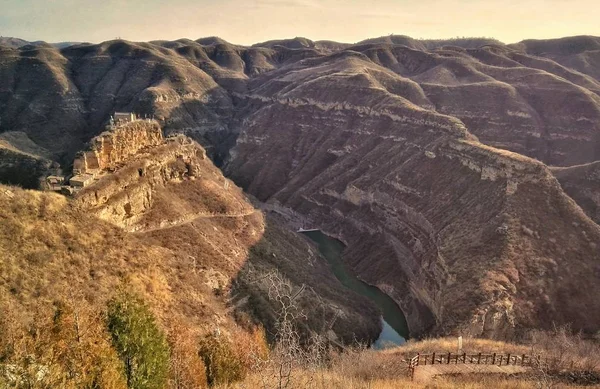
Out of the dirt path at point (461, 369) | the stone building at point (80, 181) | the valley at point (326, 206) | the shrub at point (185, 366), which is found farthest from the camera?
the stone building at point (80, 181)

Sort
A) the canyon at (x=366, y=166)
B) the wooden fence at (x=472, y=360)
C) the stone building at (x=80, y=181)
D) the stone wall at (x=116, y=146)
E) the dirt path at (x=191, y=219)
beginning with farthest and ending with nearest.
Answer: the canyon at (x=366, y=166) < the dirt path at (x=191, y=219) < the stone wall at (x=116, y=146) < the stone building at (x=80, y=181) < the wooden fence at (x=472, y=360)

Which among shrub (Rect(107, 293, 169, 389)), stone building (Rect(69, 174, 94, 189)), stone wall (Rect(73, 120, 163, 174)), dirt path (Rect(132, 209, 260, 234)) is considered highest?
stone wall (Rect(73, 120, 163, 174))

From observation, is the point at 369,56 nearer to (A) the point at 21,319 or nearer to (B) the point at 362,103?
(B) the point at 362,103

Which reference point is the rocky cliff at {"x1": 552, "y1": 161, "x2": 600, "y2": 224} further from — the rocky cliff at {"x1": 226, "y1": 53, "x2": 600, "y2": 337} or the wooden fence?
the wooden fence

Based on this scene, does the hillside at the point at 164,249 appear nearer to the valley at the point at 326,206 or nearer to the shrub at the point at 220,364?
the valley at the point at 326,206

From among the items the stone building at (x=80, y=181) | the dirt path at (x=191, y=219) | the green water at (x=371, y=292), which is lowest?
the green water at (x=371, y=292)

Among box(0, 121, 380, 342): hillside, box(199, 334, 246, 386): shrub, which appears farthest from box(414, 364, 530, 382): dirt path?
box(0, 121, 380, 342): hillside

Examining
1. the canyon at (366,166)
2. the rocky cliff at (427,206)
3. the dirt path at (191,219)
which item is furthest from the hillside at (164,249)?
the rocky cliff at (427,206)

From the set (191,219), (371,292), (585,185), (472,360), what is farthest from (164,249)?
(585,185)
